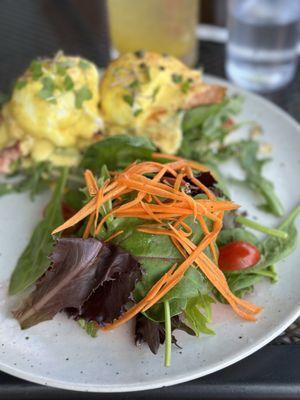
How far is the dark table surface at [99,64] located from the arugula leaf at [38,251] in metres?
0.21

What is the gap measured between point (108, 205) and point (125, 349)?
308 mm

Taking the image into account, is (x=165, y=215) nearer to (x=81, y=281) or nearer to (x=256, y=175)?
(x=81, y=281)

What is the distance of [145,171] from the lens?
52.2 inches

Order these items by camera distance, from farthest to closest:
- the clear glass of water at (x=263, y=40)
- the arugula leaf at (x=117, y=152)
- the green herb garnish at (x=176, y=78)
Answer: the clear glass of water at (x=263, y=40) → the green herb garnish at (x=176, y=78) → the arugula leaf at (x=117, y=152)

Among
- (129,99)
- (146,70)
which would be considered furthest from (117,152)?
(146,70)

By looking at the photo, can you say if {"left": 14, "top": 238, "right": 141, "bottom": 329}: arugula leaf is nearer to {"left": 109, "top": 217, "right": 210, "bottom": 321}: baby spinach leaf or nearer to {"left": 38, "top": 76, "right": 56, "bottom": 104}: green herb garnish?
{"left": 109, "top": 217, "right": 210, "bottom": 321}: baby spinach leaf

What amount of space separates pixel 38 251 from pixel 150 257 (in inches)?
11.8

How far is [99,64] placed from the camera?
231 centimetres

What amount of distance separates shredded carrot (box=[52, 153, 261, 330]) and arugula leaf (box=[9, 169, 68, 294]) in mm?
119

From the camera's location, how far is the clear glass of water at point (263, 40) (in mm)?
2068

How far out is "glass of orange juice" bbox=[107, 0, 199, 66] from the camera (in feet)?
6.89

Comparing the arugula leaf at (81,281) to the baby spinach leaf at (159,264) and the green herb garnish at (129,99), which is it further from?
the green herb garnish at (129,99)

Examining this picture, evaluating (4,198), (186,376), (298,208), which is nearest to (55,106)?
(4,198)

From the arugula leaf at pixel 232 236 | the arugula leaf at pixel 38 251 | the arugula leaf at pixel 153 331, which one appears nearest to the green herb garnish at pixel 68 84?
the arugula leaf at pixel 38 251
